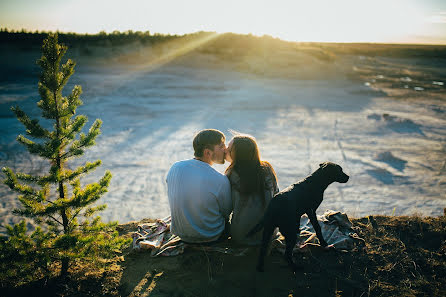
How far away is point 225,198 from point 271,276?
101cm

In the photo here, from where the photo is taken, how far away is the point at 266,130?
1208cm

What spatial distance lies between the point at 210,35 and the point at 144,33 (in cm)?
762

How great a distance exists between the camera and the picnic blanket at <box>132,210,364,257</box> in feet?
12.6

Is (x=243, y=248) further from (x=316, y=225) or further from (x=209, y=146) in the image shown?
(x=209, y=146)

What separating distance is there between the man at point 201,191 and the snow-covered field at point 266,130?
3.00 m

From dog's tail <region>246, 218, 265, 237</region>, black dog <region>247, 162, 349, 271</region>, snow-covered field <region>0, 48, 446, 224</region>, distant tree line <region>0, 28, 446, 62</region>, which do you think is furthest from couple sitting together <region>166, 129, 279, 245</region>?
distant tree line <region>0, 28, 446, 62</region>

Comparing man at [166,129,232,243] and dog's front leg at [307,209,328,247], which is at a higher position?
man at [166,129,232,243]

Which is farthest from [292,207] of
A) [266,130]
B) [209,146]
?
[266,130]

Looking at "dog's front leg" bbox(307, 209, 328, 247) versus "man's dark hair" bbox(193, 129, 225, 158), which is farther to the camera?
"dog's front leg" bbox(307, 209, 328, 247)

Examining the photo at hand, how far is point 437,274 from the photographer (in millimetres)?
3512

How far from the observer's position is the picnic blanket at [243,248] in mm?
3833

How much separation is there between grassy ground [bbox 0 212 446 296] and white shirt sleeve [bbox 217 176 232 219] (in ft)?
1.91

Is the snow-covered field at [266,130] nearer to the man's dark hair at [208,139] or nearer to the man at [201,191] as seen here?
the man at [201,191]

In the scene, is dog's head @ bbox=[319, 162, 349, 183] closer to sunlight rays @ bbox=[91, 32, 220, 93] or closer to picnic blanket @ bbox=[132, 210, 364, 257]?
picnic blanket @ bbox=[132, 210, 364, 257]
